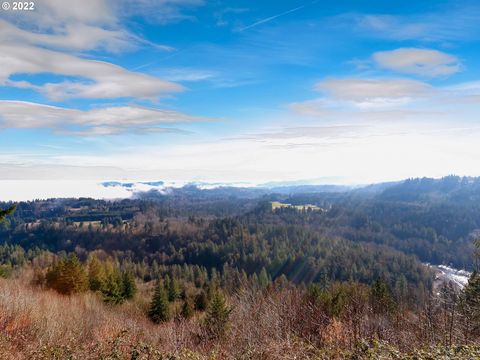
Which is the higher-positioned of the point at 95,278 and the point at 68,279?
the point at 68,279

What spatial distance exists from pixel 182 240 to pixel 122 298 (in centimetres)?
11868

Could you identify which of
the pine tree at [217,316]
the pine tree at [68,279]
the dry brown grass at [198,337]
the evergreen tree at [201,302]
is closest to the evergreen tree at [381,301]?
the dry brown grass at [198,337]

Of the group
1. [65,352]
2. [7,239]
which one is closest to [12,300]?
[65,352]

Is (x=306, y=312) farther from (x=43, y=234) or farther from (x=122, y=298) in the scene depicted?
(x=43, y=234)

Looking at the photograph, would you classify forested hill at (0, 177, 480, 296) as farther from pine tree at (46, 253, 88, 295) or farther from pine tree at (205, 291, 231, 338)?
pine tree at (205, 291, 231, 338)

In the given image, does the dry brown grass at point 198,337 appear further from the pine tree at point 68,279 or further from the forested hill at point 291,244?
the forested hill at point 291,244

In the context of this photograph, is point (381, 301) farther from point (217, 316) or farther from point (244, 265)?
point (244, 265)

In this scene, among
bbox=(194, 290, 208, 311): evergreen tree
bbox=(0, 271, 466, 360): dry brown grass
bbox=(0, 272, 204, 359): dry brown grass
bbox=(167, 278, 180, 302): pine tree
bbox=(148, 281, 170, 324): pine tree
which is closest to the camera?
bbox=(0, 271, 466, 360): dry brown grass

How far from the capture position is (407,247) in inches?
6378

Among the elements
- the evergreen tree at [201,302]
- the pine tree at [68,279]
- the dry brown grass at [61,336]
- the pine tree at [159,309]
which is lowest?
the evergreen tree at [201,302]

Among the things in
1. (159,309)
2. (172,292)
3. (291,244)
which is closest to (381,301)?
(159,309)

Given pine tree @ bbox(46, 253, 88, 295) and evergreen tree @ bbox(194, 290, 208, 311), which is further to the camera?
evergreen tree @ bbox(194, 290, 208, 311)

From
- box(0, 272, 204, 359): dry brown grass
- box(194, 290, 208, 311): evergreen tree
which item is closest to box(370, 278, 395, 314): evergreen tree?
box(0, 272, 204, 359): dry brown grass

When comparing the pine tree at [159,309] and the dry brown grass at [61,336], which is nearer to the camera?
the dry brown grass at [61,336]
